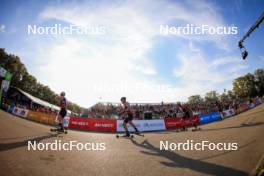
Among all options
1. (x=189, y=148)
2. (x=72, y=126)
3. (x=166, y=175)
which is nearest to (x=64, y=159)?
(x=166, y=175)

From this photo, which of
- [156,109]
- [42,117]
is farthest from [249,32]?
[42,117]

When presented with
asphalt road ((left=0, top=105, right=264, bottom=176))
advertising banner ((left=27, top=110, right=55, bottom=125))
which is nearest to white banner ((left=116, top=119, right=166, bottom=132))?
advertising banner ((left=27, top=110, right=55, bottom=125))

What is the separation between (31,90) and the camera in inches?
2768

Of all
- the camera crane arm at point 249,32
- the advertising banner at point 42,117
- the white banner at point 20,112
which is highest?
the camera crane arm at point 249,32

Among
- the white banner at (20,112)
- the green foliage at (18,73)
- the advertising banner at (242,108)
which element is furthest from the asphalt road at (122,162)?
the green foliage at (18,73)

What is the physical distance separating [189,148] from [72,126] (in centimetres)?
1427

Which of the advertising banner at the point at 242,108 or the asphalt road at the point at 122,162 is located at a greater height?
the advertising banner at the point at 242,108

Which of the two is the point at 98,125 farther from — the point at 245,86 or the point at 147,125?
the point at 245,86

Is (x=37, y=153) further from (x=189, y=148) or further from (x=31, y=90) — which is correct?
(x=31, y=90)

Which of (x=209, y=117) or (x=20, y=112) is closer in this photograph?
(x=209, y=117)

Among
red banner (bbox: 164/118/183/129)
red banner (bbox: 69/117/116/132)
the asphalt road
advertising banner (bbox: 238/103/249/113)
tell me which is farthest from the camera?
advertising banner (bbox: 238/103/249/113)

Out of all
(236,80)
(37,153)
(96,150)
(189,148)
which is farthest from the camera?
(236,80)

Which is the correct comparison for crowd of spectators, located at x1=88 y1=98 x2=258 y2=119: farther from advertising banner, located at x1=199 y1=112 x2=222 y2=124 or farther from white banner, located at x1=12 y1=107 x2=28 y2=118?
white banner, located at x1=12 y1=107 x2=28 y2=118

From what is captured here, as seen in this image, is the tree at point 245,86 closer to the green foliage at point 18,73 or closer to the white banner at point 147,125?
the white banner at point 147,125
